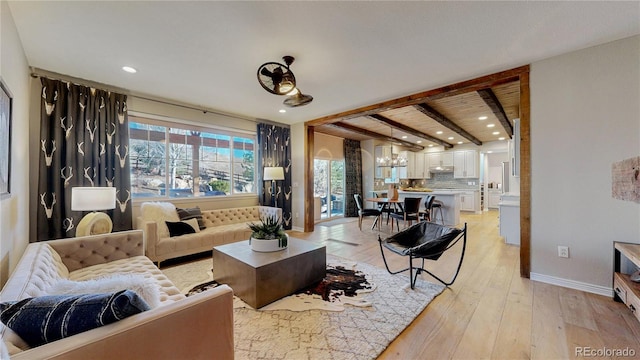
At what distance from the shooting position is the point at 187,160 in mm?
4586

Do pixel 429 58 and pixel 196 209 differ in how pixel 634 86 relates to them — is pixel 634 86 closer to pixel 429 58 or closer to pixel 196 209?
pixel 429 58

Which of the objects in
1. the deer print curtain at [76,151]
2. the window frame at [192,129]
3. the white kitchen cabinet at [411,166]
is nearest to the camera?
the deer print curtain at [76,151]

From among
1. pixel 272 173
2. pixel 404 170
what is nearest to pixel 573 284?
pixel 272 173

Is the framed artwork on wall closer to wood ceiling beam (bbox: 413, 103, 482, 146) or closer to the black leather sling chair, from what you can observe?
the black leather sling chair

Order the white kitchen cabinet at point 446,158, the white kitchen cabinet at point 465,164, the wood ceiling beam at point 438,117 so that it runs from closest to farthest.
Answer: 1. the wood ceiling beam at point 438,117
2. the white kitchen cabinet at point 465,164
3. the white kitchen cabinet at point 446,158

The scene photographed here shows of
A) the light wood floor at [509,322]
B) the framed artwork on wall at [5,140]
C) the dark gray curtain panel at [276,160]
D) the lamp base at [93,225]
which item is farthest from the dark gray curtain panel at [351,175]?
the framed artwork on wall at [5,140]

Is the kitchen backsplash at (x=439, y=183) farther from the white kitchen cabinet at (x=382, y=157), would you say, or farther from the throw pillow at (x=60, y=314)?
the throw pillow at (x=60, y=314)

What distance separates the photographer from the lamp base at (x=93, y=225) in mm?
2807

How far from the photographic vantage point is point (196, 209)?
416 cm

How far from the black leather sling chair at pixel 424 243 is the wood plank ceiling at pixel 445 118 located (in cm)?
Answer: 202

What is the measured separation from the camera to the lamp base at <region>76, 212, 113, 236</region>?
2807mm

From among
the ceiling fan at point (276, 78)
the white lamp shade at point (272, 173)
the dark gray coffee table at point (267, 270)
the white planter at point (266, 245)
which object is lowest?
A: the dark gray coffee table at point (267, 270)

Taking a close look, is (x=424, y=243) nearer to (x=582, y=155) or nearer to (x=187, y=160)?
(x=582, y=155)

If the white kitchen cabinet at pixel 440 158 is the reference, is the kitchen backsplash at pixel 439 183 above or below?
below
